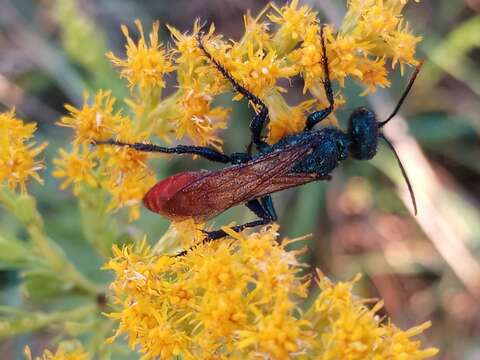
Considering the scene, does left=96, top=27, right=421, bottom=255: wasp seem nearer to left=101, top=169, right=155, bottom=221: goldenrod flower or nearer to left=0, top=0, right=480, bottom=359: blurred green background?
left=101, top=169, right=155, bottom=221: goldenrod flower

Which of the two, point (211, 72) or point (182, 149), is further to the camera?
point (182, 149)

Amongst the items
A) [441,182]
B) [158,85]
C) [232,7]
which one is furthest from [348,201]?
[158,85]

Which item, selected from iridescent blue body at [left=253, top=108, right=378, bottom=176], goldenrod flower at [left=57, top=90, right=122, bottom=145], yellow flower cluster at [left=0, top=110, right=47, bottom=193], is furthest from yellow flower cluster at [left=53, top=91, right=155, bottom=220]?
iridescent blue body at [left=253, top=108, right=378, bottom=176]

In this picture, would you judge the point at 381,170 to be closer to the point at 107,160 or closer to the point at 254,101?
the point at 254,101

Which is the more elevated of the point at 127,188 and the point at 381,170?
the point at 381,170

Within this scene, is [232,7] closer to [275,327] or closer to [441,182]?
[441,182]

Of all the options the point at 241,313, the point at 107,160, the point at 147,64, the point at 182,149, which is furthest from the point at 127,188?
the point at 241,313
